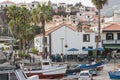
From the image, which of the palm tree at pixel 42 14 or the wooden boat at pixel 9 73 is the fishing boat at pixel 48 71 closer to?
the wooden boat at pixel 9 73

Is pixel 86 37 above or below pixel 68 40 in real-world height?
above

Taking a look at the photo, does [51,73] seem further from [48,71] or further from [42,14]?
[42,14]

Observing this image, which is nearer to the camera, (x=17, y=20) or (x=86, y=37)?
(x=17, y=20)

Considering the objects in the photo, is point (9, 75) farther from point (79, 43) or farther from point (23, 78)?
point (79, 43)

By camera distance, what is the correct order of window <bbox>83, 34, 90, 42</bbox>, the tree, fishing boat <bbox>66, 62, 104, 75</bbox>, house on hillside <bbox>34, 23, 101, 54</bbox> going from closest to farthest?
fishing boat <bbox>66, 62, 104, 75</bbox>
the tree
house on hillside <bbox>34, 23, 101, 54</bbox>
window <bbox>83, 34, 90, 42</bbox>

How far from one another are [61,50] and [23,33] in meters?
9.46

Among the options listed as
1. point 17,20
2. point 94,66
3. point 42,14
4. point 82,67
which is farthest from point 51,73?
point 17,20

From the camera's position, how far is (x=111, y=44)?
68.9m

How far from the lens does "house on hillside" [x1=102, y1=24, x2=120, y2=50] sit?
6894 cm

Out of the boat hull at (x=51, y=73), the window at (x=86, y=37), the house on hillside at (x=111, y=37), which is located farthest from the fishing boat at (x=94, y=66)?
the house on hillside at (x=111, y=37)

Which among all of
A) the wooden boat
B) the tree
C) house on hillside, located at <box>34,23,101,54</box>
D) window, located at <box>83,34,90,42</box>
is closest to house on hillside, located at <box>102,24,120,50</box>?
house on hillside, located at <box>34,23,101,54</box>

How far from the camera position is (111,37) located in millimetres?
69938

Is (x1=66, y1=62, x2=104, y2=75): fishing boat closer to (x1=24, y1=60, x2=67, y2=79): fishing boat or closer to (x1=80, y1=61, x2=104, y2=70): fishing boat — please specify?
(x1=80, y1=61, x2=104, y2=70): fishing boat

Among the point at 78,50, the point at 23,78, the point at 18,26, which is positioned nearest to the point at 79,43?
the point at 78,50
